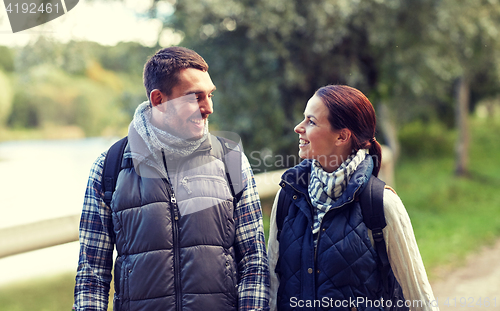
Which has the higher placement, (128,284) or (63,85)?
(63,85)

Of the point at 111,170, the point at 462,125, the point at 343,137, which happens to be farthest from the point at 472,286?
the point at 462,125

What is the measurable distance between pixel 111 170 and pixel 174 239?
42 cm

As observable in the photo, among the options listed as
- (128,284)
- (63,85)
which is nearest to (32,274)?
(128,284)

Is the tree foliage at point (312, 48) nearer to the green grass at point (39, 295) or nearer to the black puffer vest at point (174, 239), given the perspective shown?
the green grass at point (39, 295)

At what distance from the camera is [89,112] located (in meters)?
9.05

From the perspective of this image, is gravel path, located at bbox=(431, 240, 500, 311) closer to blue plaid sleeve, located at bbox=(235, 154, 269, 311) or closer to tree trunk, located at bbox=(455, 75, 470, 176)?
blue plaid sleeve, located at bbox=(235, 154, 269, 311)

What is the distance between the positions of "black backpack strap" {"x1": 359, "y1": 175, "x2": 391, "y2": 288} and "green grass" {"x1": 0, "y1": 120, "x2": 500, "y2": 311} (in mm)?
2808

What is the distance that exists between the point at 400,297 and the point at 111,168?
146 centimetres

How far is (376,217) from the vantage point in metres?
1.76

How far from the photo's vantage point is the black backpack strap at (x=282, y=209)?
2002mm

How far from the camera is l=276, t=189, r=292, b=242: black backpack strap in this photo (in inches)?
78.8

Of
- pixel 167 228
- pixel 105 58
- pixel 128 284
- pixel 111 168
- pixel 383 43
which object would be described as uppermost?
pixel 105 58

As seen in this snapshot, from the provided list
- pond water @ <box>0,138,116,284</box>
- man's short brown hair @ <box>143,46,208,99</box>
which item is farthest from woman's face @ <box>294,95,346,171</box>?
pond water @ <box>0,138,116,284</box>

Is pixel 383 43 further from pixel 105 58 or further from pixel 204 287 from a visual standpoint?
pixel 204 287
